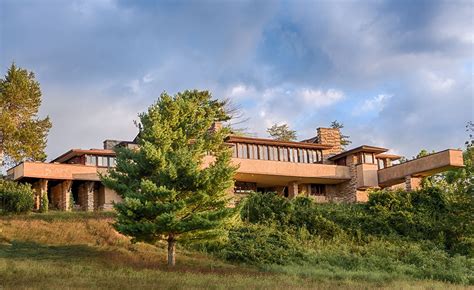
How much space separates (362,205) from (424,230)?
180 inches

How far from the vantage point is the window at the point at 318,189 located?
45891 millimetres

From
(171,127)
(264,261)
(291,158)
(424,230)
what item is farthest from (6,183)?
(424,230)

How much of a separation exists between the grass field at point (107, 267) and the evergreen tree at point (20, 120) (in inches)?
416

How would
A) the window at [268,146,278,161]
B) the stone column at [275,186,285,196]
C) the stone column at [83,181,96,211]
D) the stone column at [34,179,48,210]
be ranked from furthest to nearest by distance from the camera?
the stone column at [275,186,285,196]
the window at [268,146,278,161]
the stone column at [83,181,96,211]
the stone column at [34,179,48,210]

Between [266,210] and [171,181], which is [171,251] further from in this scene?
[266,210]

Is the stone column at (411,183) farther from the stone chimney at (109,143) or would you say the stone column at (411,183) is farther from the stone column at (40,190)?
the stone column at (40,190)

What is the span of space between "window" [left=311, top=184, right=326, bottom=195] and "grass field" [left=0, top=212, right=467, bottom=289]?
1787cm

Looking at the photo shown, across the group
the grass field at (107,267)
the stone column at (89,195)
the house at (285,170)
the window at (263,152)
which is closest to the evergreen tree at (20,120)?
the house at (285,170)

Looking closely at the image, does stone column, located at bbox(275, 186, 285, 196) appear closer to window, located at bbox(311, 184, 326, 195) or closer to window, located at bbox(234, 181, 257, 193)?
window, located at bbox(234, 181, 257, 193)

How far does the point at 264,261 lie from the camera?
2717 centimetres

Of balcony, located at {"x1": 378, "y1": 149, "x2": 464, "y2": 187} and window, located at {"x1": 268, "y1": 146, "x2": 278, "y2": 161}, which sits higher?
window, located at {"x1": 268, "y1": 146, "x2": 278, "y2": 161}

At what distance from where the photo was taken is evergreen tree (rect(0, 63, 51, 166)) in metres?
41.8

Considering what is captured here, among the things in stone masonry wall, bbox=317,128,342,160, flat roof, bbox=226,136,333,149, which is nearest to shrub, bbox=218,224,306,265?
flat roof, bbox=226,136,333,149

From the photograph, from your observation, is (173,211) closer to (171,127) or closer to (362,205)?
(171,127)
